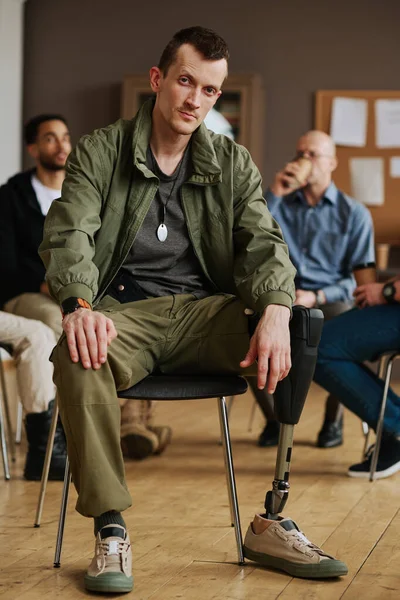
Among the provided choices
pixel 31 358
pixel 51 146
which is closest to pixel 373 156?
pixel 51 146

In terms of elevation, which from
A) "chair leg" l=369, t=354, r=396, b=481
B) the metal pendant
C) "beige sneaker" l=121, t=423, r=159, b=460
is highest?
the metal pendant

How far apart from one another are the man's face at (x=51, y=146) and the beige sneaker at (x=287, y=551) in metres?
2.08

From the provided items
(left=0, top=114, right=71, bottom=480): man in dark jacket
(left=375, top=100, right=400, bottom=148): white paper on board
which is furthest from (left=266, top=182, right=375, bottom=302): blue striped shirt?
(left=375, top=100, right=400, bottom=148): white paper on board

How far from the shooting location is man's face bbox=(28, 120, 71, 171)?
12.3 feet

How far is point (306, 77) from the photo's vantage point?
588 cm

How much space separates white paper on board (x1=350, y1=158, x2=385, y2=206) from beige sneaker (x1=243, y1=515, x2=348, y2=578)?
3958 mm

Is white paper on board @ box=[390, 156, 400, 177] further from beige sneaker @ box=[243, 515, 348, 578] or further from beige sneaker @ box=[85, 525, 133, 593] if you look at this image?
beige sneaker @ box=[85, 525, 133, 593]

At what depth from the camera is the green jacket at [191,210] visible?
6.85 ft

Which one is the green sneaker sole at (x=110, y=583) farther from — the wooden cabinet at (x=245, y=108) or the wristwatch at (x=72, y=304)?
the wooden cabinet at (x=245, y=108)

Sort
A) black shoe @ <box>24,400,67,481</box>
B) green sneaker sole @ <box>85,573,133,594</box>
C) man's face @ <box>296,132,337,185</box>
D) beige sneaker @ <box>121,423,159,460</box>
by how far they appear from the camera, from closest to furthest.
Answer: green sneaker sole @ <box>85,573,133,594</box>, black shoe @ <box>24,400,67,481</box>, beige sneaker @ <box>121,423,159,460</box>, man's face @ <box>296,132,337,185</box>

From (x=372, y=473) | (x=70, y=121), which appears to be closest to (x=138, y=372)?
(x=372, y=473)

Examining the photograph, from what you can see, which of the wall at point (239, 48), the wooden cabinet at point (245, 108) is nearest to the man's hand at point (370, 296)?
the wooden cabinet at point (245, 108)

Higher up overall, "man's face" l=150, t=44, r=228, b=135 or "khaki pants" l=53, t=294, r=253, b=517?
"man's face" l=150, t=44, r=228, b=135

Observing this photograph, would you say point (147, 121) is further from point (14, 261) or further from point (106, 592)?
point (14, 261)
